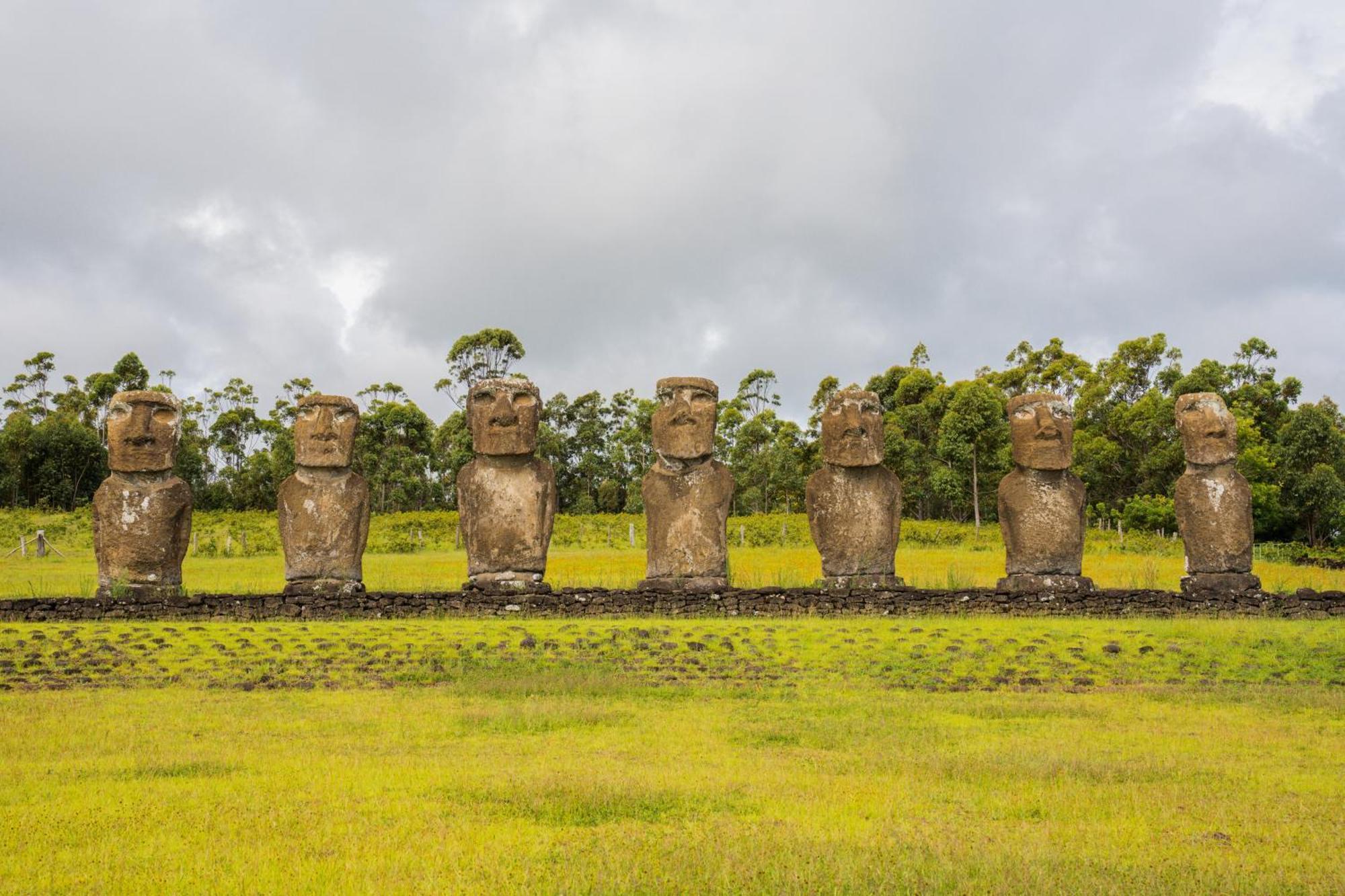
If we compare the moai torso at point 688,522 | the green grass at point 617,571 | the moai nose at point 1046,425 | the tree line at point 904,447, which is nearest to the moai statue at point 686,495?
the moai torso at point 688,522

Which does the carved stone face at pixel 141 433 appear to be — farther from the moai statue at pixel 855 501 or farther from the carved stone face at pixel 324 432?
the moai statue at pixel 855 501

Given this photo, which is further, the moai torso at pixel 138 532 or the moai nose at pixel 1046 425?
the moai nose at pixel 1046 425

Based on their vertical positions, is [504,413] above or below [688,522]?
above

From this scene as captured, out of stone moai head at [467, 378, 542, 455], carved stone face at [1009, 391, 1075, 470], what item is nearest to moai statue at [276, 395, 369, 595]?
stone moai head at [467, 378, 542, 455]

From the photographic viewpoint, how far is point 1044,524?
1734cm

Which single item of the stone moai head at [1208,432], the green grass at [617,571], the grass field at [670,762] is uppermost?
the stone moai head at [1208,432]

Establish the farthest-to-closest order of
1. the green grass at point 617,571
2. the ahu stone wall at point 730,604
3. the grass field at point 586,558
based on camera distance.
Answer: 1. the grass field at point 586,558
2. the green grass at point 617,571
3. the ahu stone wall at point 730,604

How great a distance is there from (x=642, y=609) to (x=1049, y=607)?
562 centimetres

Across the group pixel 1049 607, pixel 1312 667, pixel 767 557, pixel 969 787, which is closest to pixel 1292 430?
pixel 767 557

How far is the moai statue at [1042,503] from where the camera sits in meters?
17.3

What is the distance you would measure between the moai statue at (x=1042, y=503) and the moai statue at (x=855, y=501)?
1799 mm

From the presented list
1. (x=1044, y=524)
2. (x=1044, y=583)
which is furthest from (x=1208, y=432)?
(x=1044, y=583)

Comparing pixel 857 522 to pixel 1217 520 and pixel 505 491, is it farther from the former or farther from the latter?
pixel 1217 520

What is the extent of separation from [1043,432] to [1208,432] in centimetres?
262
